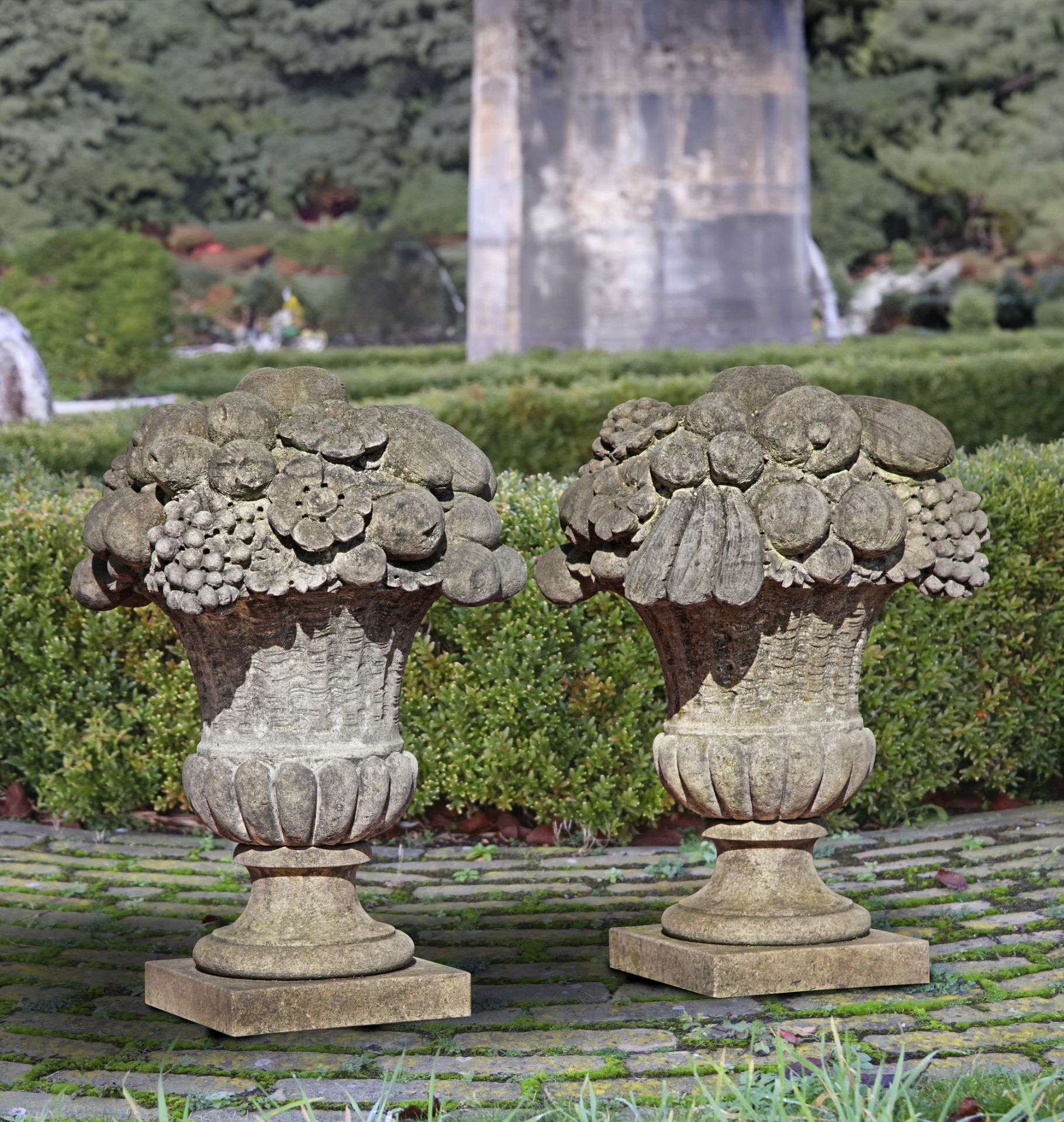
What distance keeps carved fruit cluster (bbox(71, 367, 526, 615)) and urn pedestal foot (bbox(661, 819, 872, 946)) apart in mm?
915

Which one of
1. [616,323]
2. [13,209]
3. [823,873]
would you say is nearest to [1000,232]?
[13,209]

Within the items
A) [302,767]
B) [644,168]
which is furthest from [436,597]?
[644,168]

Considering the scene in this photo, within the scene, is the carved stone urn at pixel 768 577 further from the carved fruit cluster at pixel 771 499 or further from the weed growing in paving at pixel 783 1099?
the weed growing in paving at pixel 783 1099

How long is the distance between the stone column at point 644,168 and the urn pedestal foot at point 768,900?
10994 millimetres

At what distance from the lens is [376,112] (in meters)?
42.1

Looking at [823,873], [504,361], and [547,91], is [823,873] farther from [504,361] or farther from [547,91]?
[547,91]

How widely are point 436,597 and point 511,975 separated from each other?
102 cm

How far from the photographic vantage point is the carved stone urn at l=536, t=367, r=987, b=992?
3.98 metres

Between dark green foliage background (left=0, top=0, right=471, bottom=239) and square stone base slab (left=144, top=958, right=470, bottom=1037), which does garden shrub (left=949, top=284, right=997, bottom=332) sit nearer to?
dark green foliage background (left=0, top=0, right=471, bottom=239)

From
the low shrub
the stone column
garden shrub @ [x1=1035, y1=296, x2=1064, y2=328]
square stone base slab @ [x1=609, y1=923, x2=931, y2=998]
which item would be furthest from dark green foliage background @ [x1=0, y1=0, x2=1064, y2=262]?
square stone base slab @ [x1=609, y1=923, x2=931, y2=998]

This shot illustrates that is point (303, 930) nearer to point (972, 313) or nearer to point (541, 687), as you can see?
point (541, 687)

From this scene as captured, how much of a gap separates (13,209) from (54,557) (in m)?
35.9

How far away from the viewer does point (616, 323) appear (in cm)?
1509

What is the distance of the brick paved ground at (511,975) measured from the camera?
352 centimetres
